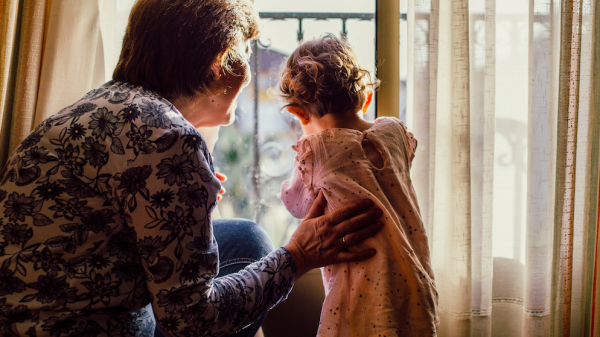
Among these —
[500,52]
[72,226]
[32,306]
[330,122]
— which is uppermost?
[500,52]

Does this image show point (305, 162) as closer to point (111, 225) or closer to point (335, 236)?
A: point (335, 236)

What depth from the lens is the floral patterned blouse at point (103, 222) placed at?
629 mm

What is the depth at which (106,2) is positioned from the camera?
49.3 inches

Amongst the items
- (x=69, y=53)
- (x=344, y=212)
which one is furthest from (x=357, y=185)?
(x=69, y=53)

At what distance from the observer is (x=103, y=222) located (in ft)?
2.15

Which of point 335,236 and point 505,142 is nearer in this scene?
point 335,236

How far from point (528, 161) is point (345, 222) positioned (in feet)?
2.50

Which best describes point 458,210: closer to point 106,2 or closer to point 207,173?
point 207,173

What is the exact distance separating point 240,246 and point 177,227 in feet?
1.33

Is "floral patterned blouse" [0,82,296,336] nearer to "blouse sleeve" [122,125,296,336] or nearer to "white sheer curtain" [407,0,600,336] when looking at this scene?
"blouse sleeve" [122,125,296,336]

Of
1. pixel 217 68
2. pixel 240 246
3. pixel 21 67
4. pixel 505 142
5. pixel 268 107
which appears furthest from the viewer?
pixel 268 107

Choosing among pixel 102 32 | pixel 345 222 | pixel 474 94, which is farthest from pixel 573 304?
pixel 102 32

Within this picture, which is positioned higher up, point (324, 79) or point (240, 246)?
point (324, 79)

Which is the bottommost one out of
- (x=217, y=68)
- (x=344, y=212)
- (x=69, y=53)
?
(x=344, y=212)
